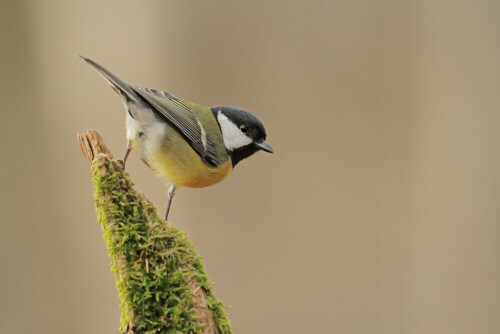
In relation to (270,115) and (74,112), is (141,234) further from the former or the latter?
(74,112)

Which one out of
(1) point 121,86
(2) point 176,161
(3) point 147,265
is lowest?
(3) point 147,265

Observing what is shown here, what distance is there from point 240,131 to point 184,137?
0.74 ft

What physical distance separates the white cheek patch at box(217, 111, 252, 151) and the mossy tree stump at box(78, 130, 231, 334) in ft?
1.92

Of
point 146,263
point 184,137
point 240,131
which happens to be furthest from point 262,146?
point 146,263

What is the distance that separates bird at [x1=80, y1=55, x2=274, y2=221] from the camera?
5.92ft

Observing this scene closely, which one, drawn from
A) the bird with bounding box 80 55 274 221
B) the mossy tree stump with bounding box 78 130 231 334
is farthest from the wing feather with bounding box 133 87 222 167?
the mossy tree stump with bounding box 78 130 231 334

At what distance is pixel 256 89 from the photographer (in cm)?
422

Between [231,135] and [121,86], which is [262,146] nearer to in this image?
[231,135]

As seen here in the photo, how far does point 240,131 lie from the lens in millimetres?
1994

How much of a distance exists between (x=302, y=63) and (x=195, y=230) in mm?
1630

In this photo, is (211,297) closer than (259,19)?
Yes

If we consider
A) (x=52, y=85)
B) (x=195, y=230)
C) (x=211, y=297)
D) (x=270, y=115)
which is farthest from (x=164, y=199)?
(x=211, y=297)

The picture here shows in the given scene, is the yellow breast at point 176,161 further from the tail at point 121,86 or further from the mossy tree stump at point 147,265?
the mossy tree stump at point 147,265

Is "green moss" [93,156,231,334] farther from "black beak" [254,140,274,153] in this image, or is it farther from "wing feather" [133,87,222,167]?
"black beak" [254,140,274,153]
